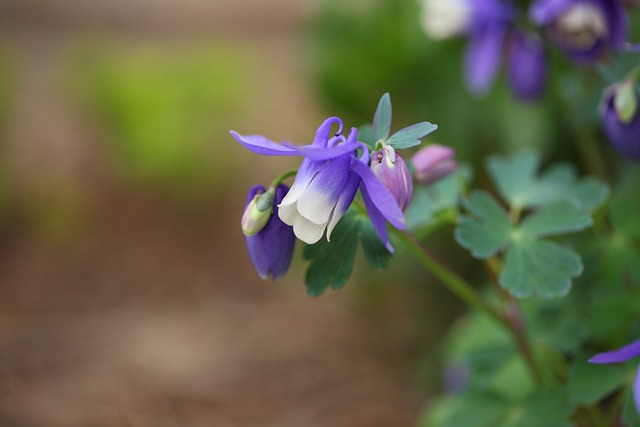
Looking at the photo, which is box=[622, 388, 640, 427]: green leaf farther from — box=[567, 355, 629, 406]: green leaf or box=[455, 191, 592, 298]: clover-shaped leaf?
box=[455, 191, 592, 298]: clover-shaped leaf

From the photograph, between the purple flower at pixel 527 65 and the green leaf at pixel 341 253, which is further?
the purple flower at pixel 527 65

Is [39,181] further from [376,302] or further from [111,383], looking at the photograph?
[376,302]

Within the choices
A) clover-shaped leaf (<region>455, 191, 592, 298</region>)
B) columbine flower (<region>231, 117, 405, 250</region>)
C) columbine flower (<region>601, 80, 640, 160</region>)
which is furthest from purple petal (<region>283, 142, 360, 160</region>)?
columbine flower (<region>601, 80, 640, 160</region>)

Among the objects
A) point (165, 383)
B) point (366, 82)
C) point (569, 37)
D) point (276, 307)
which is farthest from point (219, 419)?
point (569, 37)

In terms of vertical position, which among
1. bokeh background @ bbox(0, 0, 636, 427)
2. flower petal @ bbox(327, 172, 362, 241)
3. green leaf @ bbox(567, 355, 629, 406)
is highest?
bokeh background @ bbox(0, 0, 636, 427)

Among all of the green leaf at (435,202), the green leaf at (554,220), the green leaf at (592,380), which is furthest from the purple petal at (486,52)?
the green leaf at (592,380)

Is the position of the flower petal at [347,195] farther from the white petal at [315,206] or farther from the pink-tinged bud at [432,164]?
the pink-tinged bud at [432,164]
